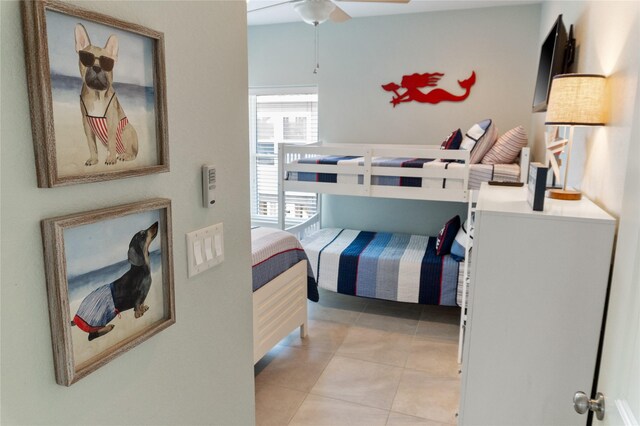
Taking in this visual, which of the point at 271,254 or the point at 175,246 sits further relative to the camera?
the point at 271,254

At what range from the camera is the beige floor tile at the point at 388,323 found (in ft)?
11.0

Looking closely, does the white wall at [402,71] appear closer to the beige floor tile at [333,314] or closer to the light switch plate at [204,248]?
the beige floor tile at [333,314]

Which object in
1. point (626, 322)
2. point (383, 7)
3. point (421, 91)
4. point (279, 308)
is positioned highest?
point (383, 7)

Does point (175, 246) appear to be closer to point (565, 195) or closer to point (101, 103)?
point (101, 103)

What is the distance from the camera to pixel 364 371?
278 centimetres

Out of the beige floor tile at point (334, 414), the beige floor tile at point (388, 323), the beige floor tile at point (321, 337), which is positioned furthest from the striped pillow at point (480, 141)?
the beige floor tile at point (334, 414)

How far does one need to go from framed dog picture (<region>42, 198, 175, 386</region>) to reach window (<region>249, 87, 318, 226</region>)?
4.03 meters

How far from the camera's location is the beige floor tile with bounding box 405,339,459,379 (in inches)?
110

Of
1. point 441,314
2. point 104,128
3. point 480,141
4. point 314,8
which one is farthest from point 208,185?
point 441,314

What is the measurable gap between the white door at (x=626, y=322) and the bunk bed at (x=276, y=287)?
173 cm

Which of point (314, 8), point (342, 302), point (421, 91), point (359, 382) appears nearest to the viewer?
point (359, 382)

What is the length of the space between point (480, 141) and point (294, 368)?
2.07 metres

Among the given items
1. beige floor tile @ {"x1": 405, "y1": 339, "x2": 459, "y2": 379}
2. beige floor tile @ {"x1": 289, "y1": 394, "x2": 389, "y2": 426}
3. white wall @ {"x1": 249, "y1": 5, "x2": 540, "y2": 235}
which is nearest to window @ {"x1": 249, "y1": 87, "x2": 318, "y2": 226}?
white wall @ {"x1": 249, "y1": 5, "x2": 540, "y2": 235}

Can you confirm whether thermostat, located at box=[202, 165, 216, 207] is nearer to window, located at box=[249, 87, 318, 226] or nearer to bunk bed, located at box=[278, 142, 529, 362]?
bunk bed, located at box=[278, 142, 529, 362]
